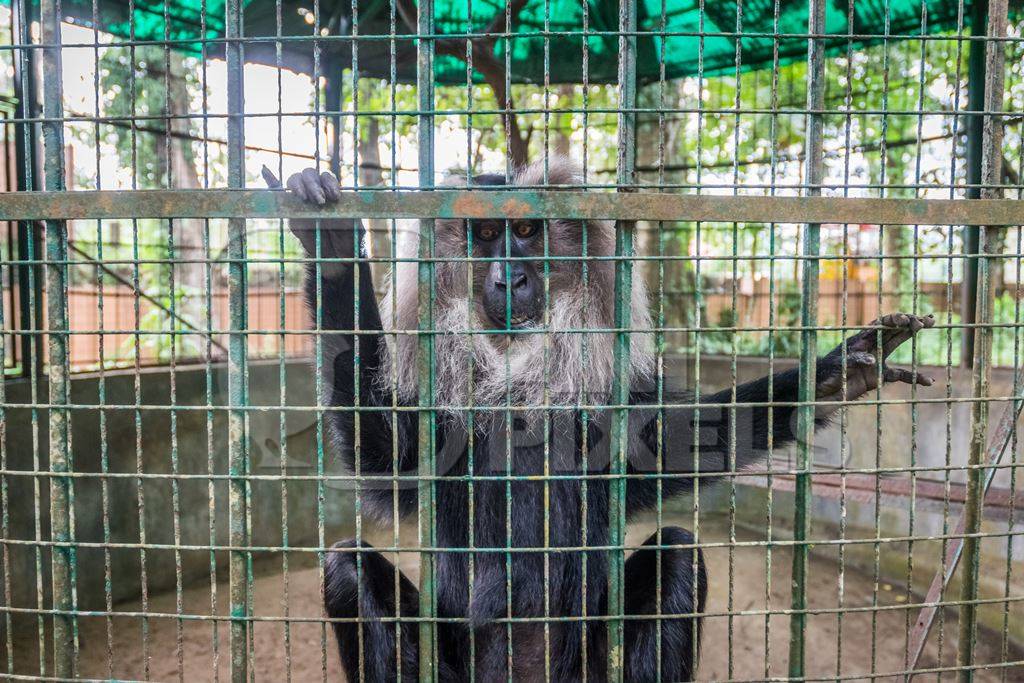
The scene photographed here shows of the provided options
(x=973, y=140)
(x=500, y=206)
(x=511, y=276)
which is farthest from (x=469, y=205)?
→ (x=973, y=140)

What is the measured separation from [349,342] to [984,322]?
80.4 inches

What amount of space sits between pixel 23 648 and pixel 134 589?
0.91 meters

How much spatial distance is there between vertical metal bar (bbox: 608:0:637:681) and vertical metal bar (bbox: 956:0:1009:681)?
101 centimetres

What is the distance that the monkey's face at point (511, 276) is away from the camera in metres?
2.46

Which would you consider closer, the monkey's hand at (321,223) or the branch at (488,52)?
the monkey's hand at (321,223)

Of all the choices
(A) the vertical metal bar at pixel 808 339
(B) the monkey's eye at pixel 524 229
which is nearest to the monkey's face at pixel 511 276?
(B) the monkey's eye at pixel 524 229

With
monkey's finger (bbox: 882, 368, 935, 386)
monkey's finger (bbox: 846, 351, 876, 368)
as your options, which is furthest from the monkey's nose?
monkey's finger (bbox: 882, 368, 935, 386)

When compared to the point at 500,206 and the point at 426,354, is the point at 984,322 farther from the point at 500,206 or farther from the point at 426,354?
the point at 426,354

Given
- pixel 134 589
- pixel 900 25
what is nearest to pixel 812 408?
pixel 900 25

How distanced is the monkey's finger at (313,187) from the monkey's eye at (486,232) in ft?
2.71

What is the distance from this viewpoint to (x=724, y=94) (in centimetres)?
855

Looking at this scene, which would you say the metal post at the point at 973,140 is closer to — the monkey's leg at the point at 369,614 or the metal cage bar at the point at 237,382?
the monkey's leg at the point at 369,614

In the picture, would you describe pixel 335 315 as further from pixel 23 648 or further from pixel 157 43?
pixel 23 648

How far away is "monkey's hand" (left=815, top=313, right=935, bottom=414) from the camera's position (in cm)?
210
